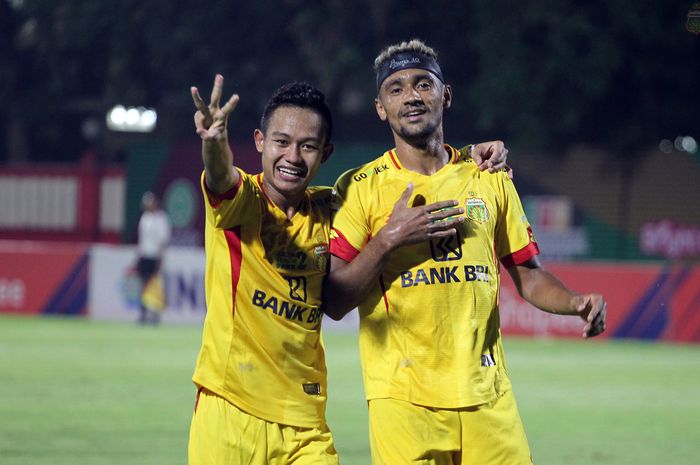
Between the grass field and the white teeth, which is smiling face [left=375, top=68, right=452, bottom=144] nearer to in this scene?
the white teeth

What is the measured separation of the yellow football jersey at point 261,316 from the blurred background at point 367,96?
21038mm

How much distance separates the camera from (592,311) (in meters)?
5.32

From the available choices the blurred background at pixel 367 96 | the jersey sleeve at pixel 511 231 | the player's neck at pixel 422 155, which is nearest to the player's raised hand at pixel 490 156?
the jersey sleeve at pixel 511 231

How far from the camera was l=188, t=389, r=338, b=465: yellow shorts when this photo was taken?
17.4 ft

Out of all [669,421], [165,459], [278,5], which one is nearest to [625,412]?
[669,421]

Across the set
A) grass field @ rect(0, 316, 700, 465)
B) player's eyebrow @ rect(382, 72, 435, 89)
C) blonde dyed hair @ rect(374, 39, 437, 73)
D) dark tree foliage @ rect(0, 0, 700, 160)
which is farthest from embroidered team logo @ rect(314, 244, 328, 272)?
dark tree foliage @ rect(0, 0, 700, 160)

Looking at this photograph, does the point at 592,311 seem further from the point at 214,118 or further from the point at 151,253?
the point at 151,253

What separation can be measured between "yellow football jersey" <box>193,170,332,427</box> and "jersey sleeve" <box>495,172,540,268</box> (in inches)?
33.2

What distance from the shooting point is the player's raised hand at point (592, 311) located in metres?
5.32

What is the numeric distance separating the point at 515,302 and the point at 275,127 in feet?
52.7

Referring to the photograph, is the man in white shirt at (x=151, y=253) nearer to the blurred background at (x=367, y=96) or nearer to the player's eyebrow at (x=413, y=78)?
the blurred background at (x=367, y=96)

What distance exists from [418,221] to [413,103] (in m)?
0.58

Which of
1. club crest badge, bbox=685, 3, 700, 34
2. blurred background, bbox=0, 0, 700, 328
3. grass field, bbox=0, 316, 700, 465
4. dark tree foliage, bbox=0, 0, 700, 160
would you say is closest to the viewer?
club crest badge, bbox=685, 3, 700, 34

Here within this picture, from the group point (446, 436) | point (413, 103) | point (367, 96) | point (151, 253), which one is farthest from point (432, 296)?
point (367, 96)
